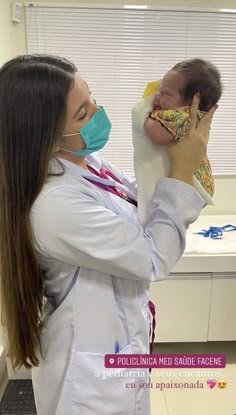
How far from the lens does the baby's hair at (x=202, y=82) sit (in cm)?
116

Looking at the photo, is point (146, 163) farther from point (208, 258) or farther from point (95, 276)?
point (208, 258)

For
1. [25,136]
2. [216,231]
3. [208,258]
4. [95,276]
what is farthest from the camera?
[216,231]

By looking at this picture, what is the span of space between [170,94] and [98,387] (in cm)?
86

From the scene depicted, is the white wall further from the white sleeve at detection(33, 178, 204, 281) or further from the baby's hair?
the white sleeve at detection(33, 178, 204, 281)

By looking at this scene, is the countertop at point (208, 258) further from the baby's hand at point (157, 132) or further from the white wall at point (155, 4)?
the baby's hand at point (157, 132)

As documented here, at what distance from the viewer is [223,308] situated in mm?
2291

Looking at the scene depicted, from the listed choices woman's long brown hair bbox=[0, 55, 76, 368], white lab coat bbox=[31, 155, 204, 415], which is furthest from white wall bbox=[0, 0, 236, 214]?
white lab coat bbox=[31, 155, 204, 415]

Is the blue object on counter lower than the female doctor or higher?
lower

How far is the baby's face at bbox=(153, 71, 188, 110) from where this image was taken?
115cm

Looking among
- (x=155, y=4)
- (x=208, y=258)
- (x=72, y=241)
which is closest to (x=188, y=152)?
(x=72, y=241)

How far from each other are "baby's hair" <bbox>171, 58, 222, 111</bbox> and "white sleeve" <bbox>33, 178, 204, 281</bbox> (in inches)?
13.3

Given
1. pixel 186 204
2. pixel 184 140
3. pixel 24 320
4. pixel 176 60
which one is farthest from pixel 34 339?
pixel 176 60

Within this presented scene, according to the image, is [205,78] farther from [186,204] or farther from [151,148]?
[186,204]

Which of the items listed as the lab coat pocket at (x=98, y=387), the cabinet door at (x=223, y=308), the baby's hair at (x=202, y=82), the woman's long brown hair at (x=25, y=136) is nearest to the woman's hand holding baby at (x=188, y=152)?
the baby's hair at (x=202, y=82)
